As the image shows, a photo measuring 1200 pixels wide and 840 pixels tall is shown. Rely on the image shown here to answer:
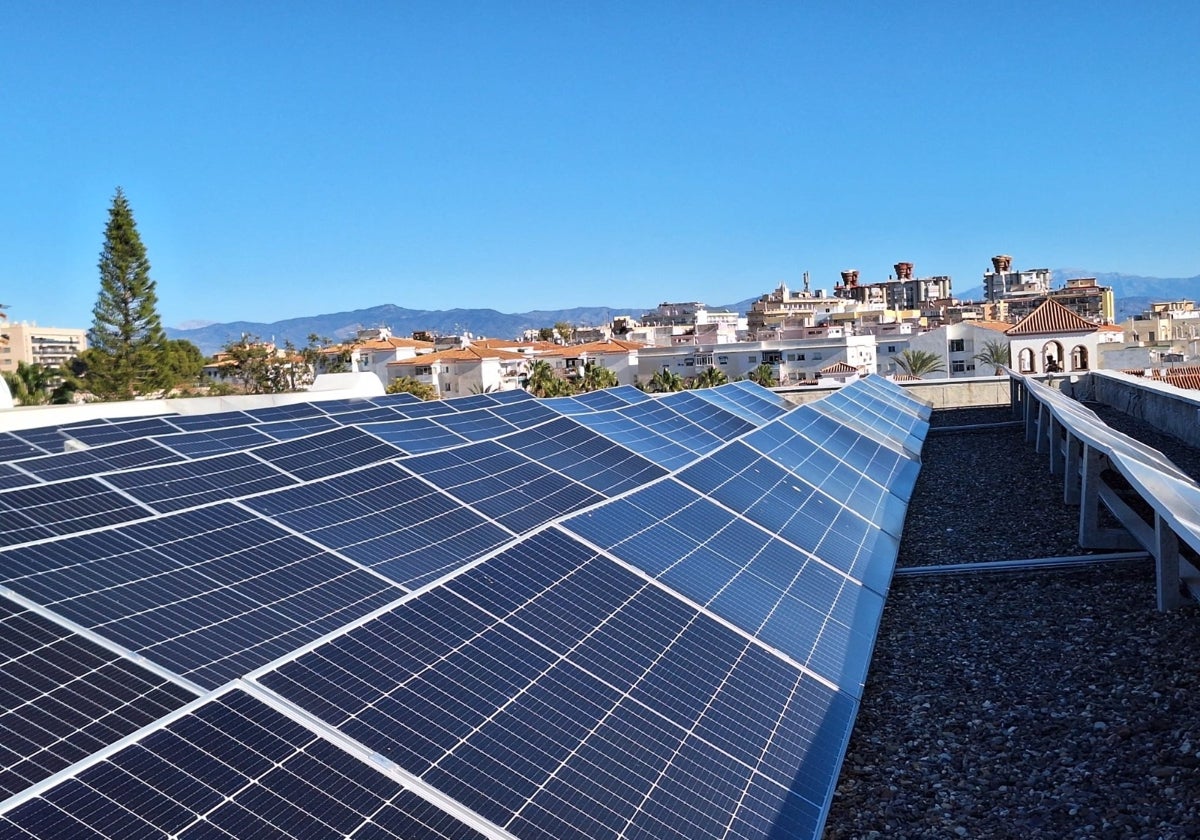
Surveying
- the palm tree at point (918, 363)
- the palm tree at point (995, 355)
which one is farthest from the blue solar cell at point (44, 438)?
the palm tree at point (995, 355)

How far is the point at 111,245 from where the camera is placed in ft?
198

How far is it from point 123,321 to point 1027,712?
60459 millimetres

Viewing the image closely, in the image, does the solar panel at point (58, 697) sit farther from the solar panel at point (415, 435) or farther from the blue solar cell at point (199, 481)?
the solar panel at point (415, 435)

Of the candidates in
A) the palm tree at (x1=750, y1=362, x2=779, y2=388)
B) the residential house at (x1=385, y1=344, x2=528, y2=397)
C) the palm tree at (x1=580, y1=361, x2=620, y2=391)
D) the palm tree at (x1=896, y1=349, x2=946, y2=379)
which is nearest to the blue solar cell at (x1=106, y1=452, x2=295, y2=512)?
the palm tree at (x1=580, y1=361, x2=620, y2=391)

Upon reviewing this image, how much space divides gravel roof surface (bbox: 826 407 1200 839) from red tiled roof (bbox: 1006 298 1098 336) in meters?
39.3

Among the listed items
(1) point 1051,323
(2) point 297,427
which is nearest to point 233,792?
(2) point 297,427

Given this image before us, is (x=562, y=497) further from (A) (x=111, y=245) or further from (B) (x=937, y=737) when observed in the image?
(A) (x=111, y=245)

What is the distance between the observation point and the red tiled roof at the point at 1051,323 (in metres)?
50.9

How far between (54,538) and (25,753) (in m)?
3.60

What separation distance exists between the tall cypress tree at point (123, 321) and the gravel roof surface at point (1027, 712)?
54.5 meters

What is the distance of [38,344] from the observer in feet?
585

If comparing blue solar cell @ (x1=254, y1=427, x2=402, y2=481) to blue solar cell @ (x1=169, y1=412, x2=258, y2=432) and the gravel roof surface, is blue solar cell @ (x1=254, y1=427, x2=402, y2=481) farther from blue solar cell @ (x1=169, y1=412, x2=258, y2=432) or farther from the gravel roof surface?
the gravel roof surface

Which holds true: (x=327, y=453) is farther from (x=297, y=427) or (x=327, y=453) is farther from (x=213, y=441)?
(x=297, y=427)

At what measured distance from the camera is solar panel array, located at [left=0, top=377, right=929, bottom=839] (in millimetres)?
5371
